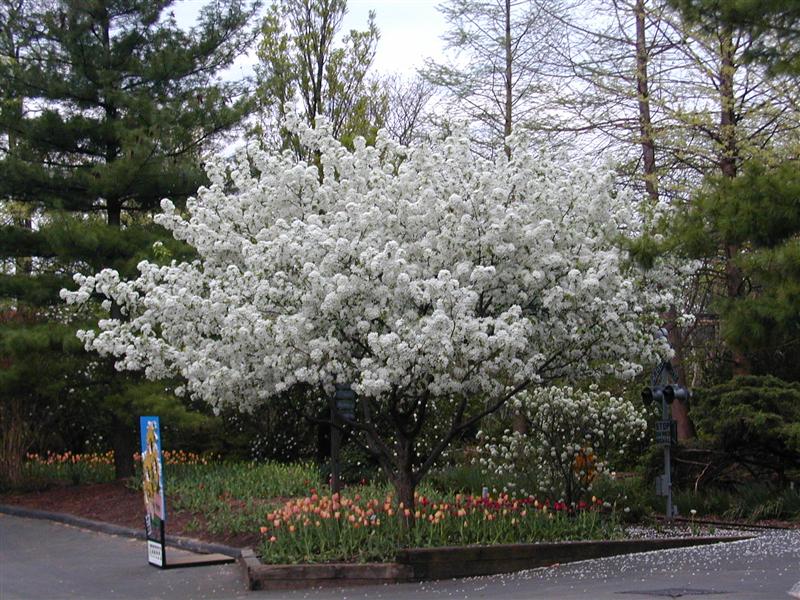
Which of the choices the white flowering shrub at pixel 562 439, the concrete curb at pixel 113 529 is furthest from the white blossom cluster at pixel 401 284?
the white flowering shrub at pixel 562 439

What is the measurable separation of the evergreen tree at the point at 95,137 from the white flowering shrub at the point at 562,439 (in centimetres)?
698

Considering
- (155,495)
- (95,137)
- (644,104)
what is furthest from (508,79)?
(155,495)

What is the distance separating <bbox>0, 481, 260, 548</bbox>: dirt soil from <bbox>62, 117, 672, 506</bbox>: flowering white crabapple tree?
3.00m

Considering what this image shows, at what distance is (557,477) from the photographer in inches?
659

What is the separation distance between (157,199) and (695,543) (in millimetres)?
11903

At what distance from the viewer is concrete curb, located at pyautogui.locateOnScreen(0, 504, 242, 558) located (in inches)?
571

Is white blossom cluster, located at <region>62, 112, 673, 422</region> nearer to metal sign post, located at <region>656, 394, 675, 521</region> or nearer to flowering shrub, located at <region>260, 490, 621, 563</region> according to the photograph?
flowering shrub, located at <region>260, 490, 621, 563</region>

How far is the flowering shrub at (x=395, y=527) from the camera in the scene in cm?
1284

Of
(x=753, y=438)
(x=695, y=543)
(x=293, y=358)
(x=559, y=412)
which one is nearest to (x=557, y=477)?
(x=559, y=412)

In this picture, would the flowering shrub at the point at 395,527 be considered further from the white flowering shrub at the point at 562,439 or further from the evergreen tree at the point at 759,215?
the evergreen tree at the point at 759,215

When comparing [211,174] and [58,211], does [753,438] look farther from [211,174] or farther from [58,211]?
[58,211]

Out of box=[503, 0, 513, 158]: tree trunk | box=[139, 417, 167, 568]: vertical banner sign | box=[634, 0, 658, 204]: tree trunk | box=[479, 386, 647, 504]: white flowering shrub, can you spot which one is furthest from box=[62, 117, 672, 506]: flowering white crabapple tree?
box=[503, 0, 513, 158]: tree trunk

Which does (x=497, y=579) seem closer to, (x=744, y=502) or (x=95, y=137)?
(x=744, y=502)

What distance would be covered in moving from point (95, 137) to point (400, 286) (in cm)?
1141
